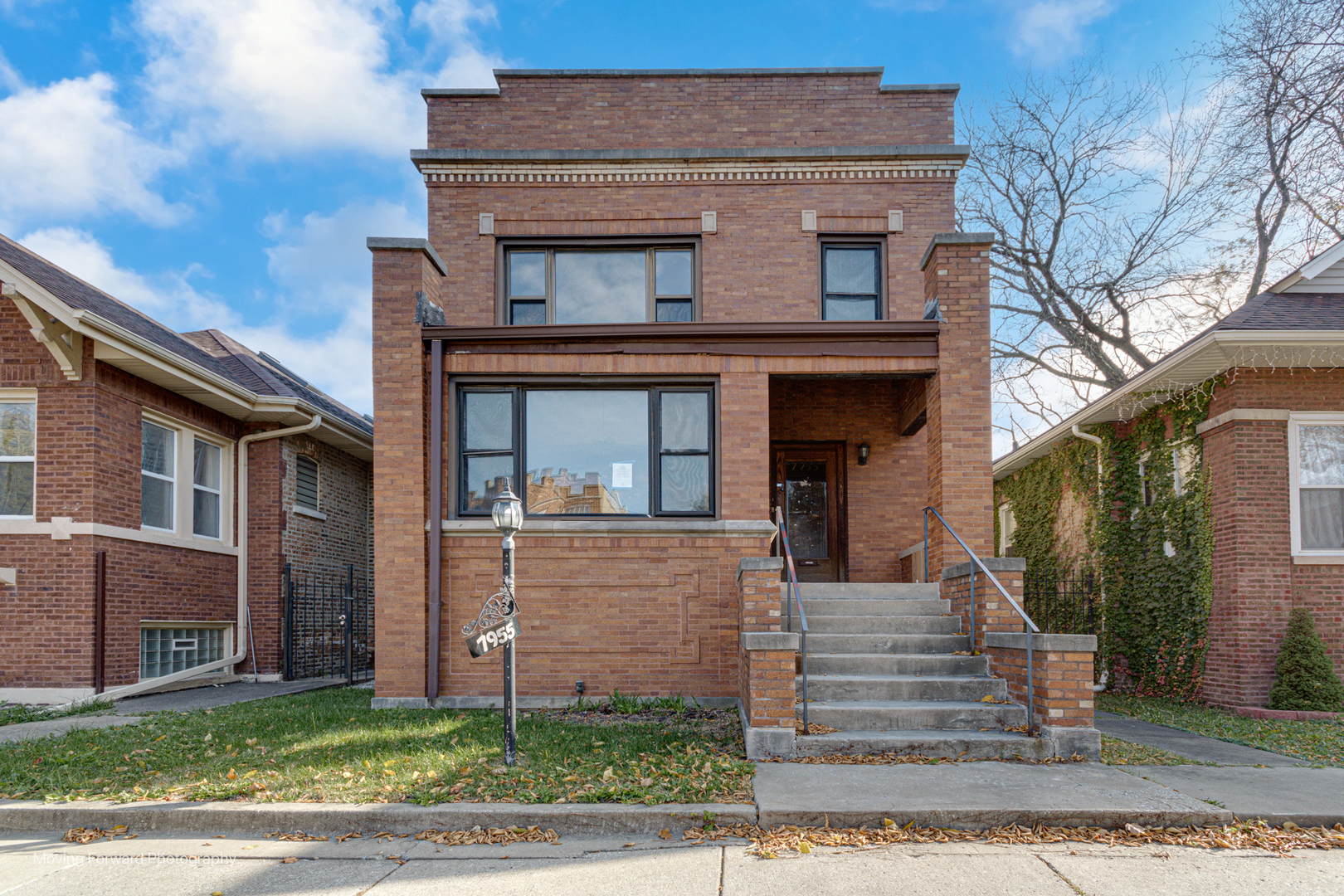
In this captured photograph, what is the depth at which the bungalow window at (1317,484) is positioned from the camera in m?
9.70

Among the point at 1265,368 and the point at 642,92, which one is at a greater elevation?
the point at 642,92

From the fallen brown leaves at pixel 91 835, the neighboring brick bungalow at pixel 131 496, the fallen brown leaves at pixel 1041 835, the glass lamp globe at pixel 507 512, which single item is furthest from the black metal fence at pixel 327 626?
the fallen brown leaves at pixel 1041 835

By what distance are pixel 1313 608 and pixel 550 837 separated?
926 centimetres

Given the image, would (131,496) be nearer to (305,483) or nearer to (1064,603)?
(305,483)

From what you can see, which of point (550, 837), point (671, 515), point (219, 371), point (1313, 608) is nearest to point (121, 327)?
point (219, 371)

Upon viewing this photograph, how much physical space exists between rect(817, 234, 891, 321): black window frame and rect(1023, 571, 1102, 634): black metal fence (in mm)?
5338

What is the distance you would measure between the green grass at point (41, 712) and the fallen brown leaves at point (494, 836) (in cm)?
627

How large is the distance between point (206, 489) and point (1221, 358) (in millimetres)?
13480

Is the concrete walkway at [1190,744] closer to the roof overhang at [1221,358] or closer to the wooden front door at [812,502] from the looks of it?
the wooden front door at [812,502]

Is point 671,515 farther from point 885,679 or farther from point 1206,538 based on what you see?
point 1206,538

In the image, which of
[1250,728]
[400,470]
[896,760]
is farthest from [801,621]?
[1250,728]

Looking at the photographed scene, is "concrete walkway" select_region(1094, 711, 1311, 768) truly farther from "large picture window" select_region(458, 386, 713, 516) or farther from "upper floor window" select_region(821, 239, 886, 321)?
"upper floor window" select_region(821, 239, 886, 321)

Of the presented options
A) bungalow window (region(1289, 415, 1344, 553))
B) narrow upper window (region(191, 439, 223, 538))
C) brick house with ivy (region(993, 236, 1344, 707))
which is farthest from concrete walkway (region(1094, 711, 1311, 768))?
narrow upper window (region(191, 439, 223, 538))

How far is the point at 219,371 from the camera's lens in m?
12.4
